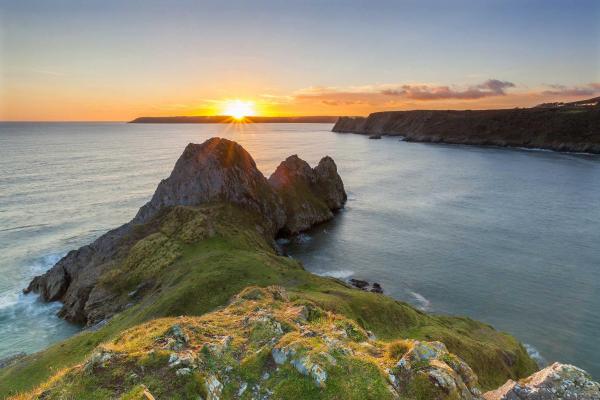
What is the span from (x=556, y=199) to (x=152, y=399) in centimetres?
11789

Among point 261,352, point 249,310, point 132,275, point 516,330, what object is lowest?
point 516,330

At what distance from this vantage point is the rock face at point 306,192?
86000 mm

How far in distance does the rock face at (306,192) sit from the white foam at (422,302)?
33147 millimetres

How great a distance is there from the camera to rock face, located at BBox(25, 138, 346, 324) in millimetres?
54188

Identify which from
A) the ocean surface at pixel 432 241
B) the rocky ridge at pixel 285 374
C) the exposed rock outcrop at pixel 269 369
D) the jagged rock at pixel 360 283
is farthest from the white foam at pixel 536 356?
the exposed rock outcrop at pixel 269 369

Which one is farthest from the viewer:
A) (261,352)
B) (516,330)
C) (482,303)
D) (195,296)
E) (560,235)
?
(560,235)

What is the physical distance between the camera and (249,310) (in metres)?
27.8

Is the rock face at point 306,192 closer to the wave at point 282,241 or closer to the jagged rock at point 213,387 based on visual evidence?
the wave at point 282,241

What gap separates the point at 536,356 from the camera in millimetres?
41156

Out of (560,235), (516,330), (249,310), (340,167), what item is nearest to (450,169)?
(340,167)

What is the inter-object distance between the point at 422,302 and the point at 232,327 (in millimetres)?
35516

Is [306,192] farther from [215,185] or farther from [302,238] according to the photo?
[215,185]

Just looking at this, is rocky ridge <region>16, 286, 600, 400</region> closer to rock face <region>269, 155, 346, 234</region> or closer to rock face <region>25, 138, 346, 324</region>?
rock face <region>25, 138, 346, 324</region>

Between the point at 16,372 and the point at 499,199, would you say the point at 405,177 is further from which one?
the point at 16,372
